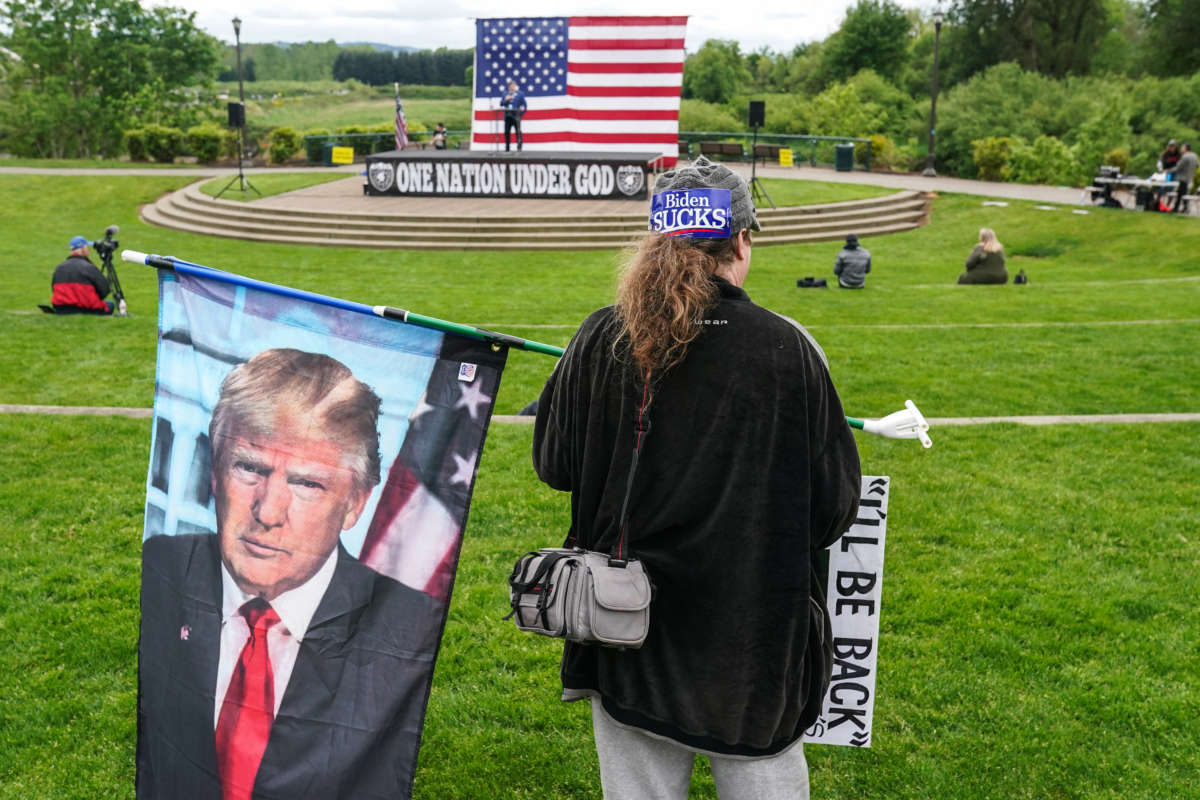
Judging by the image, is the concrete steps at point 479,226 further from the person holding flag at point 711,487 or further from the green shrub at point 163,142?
the person holding flag at point 711,487

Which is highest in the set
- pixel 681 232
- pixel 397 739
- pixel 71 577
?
pixel 681 232

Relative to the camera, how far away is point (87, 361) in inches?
410

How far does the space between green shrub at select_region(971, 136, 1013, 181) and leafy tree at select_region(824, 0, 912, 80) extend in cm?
2810

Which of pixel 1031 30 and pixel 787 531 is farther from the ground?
pixel 1031 30

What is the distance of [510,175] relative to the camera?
92.5ft

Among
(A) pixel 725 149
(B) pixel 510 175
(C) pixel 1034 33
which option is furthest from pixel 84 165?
(C) pixel 1034 33

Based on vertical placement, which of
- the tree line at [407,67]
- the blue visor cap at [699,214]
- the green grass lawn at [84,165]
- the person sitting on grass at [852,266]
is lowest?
the person sitting on grass at [852,266]

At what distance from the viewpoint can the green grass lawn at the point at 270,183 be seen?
2928 centimetres

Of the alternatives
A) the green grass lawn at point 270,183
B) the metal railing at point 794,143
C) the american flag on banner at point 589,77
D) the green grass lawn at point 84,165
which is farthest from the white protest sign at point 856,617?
the green grass lawn at point 84,165

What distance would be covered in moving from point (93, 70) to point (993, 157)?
145ft

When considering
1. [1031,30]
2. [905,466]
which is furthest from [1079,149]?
[905,466]

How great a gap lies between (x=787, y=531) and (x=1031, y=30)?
61.6m

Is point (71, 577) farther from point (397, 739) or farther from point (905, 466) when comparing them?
point (905, 466)

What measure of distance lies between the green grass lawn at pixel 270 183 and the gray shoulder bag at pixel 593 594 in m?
28.0
